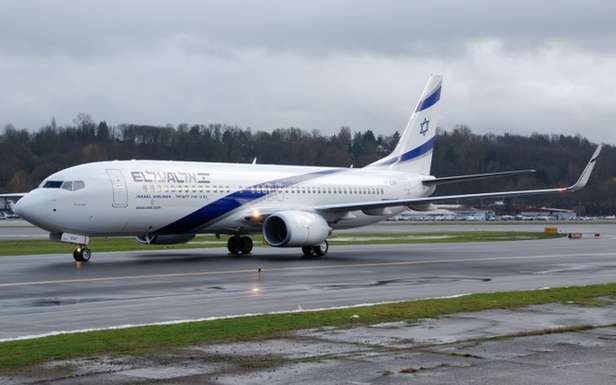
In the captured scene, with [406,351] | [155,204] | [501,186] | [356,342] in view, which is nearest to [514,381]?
[406,351]

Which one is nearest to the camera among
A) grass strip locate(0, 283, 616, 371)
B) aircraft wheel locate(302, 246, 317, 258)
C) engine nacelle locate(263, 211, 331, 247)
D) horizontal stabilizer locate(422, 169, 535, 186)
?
grass strip locate(0, 283, 616, 371)

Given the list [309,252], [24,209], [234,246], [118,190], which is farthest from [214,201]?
[24,209]

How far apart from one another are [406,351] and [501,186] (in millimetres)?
129902

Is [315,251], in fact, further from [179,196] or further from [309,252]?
[179,196]

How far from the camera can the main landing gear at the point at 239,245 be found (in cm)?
3706

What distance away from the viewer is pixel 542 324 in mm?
14289

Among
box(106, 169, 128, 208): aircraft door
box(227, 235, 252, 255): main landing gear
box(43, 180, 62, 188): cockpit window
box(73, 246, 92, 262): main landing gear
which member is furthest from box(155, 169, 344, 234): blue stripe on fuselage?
box(43, 180, 62, 188): cockpit window

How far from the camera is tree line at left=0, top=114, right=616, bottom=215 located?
116625 mm

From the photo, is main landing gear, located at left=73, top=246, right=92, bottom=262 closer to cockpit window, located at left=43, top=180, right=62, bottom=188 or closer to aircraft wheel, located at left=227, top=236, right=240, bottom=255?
cockpit window, located at left=43, top=180, right=62, bottom=188

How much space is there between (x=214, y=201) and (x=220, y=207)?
35 centimetres

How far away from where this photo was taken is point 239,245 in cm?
3709

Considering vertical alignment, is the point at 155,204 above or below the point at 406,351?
above

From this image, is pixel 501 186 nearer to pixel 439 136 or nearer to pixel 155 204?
pixel 439 136

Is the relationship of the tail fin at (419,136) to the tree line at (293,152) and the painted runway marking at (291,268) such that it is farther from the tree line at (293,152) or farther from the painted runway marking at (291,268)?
the tree line at (293,152)
